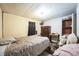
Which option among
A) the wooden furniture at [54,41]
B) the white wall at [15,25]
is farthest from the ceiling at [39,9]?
the wooden furniture at [54,41]

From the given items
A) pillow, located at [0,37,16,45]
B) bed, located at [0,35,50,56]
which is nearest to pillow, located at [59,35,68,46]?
bed, located at [0,35,50,56]

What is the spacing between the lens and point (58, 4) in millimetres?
1386

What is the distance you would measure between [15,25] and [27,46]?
40 cm

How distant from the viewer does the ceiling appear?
4.49 ft

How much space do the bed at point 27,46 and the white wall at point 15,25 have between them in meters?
0.11

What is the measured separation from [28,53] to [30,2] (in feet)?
2.51

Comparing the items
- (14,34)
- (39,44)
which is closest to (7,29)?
(14,34)

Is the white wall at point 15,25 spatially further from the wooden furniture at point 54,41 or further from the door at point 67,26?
the door at point 67,26

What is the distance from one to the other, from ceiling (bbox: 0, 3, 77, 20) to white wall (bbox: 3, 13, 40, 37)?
0.07 meters

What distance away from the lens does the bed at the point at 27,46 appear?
122cm

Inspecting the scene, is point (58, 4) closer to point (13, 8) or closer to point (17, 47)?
point (13, 8)

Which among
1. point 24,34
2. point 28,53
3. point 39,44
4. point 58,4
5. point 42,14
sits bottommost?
point 28,53

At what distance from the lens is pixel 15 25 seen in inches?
55.7

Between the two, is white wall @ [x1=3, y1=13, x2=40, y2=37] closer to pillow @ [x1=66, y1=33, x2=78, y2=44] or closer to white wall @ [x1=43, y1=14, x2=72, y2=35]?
white wall @ [x1=43, y1=14, x2=72, y2=35]
